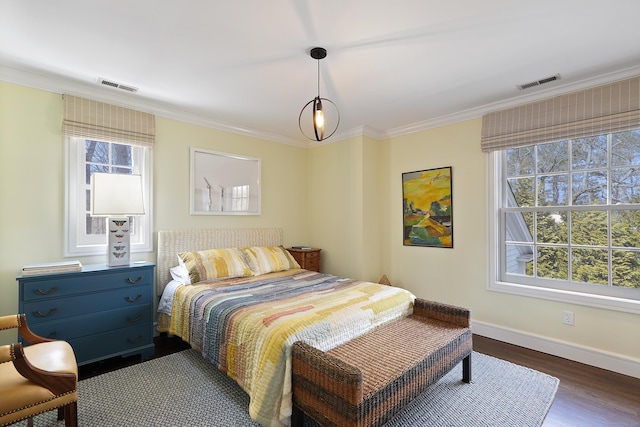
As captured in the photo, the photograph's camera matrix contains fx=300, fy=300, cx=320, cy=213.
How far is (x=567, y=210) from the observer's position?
2791 millimetres

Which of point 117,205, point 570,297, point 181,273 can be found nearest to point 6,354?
point 117,205

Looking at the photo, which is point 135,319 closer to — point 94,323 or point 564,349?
point 94,323

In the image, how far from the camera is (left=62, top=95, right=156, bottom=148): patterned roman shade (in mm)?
2660

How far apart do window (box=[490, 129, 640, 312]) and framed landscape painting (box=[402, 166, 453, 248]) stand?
496 millimetres

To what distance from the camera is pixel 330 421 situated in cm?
150

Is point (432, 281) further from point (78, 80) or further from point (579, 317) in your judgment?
point (78, 80)

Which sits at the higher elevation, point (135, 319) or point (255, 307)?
point (255, 307)

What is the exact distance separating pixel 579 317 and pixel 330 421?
2.52 meters

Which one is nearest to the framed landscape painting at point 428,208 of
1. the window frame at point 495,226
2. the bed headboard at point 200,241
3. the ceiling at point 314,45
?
the window frame at point 495,226

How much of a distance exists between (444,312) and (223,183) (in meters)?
2.80

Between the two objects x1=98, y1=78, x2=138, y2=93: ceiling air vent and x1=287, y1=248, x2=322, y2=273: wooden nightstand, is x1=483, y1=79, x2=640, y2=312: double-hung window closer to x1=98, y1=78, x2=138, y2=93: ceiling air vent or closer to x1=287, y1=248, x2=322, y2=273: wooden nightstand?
x1=287, y1=248, x2=322, y2=273: wooden nightstand

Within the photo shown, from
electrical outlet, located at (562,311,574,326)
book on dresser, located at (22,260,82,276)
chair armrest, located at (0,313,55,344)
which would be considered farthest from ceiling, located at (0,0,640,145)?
electrical outlet, located at (562,311,574,326)

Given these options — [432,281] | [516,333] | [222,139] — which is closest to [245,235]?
[222,139]

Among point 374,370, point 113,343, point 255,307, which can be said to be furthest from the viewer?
point 113,343
